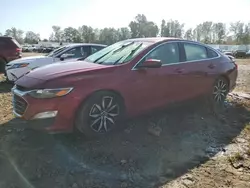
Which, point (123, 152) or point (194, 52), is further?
point (194, 52)

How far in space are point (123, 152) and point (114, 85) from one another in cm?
100

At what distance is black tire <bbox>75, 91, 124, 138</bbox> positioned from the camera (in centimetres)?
378

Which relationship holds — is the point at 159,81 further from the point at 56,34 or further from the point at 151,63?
the point at 56,34

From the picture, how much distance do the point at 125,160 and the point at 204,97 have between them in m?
2.69

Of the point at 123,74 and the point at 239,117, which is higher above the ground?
the point at 123,74

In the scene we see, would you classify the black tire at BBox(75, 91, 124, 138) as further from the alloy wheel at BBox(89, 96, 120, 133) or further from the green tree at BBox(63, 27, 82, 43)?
the green tree at BBox(63, 27, 82, 43)

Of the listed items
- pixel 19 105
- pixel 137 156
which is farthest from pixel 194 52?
pixel 19 105

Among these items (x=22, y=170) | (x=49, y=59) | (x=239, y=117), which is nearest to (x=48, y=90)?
(x=22, y=170)

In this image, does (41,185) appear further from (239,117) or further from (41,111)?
(239,117)

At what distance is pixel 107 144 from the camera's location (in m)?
3.90

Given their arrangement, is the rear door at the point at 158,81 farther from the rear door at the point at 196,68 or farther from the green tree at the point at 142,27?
the green tree at the point at 142,27

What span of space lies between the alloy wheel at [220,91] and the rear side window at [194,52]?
70 centimetres

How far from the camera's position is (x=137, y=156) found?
3.62m

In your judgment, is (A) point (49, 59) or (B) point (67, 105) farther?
(A) point (49, 59)
